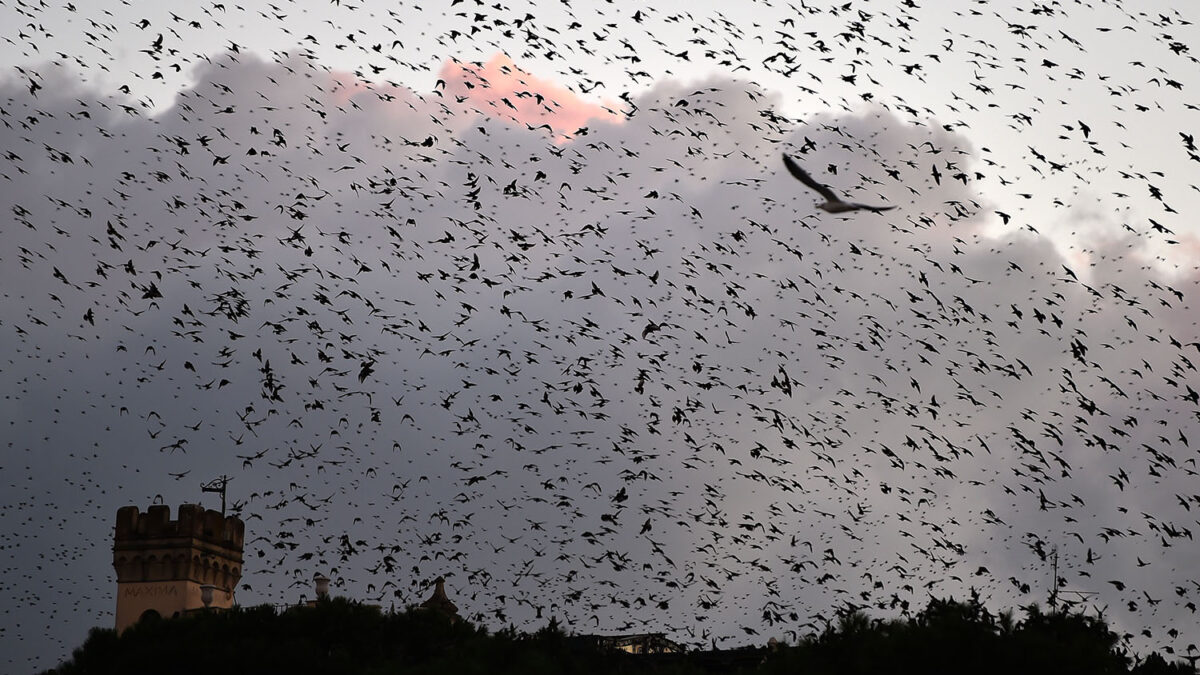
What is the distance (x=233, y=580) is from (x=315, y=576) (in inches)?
235

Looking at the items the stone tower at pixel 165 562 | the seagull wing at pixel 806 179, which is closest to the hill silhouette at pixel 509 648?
the stone tower at pixel 165 562

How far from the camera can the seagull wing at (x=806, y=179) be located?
2225 centimetres

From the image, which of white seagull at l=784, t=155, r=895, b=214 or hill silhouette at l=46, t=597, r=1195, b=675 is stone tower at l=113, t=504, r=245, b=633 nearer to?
hill silhouette at l=46, t=597, r=1195, b=675

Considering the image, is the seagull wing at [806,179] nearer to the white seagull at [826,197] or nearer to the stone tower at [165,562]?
the white seagull at [826,197]

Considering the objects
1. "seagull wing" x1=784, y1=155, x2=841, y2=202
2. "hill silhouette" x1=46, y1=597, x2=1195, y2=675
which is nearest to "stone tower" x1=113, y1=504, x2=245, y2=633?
"hill silhouette" x1=46, y1=597, x2=1195, y2=675

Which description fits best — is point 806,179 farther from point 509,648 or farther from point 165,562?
Answer: point 165,562

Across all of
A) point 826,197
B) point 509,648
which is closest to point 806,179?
point 826,197

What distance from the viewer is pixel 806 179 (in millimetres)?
22844

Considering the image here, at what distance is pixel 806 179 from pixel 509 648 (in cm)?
2690


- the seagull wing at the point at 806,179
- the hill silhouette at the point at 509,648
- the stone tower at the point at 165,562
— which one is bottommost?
the stone tower at the point at 165,562

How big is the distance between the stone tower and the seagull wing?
49485 mm

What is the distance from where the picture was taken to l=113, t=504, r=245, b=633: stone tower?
219 ft

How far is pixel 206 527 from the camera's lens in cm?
6900

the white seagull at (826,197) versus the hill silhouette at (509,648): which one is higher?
the white seagull at (826,197)
